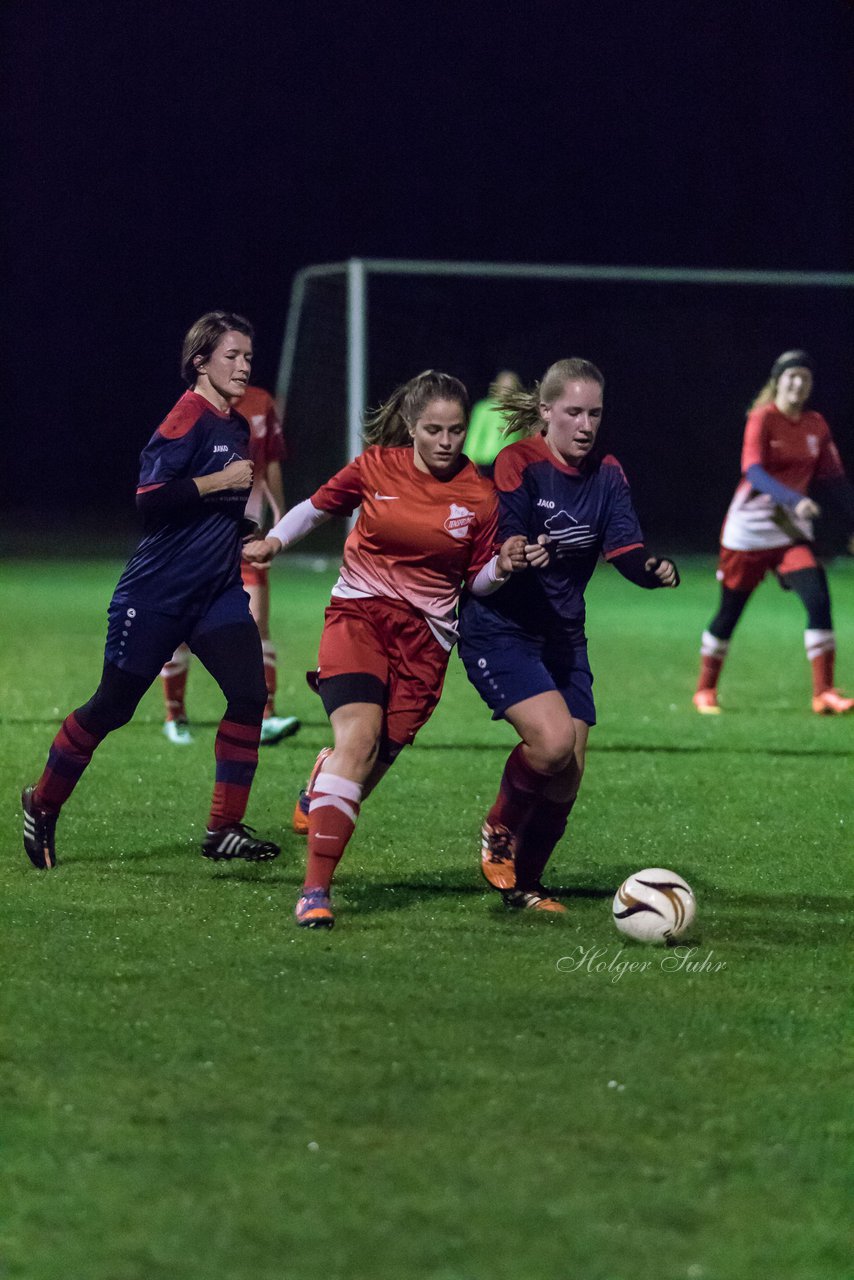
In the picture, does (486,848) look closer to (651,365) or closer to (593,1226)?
(593,1226)

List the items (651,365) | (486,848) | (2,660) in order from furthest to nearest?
1. (651,365)
2. (2,660)
3. (486,848)

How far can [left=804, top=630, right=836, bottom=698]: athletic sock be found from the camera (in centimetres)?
1030

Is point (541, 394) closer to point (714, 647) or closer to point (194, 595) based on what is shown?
point (194, 595)

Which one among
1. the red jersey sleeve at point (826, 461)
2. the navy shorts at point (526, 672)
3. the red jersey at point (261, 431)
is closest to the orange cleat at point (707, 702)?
the red jersey sleeve at point (826, 461)

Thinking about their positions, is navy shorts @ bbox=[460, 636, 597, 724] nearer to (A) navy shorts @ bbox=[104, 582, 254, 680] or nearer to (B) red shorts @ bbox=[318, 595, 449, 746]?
(B) red shorts @ bbox=[318, 595, 449, 746]

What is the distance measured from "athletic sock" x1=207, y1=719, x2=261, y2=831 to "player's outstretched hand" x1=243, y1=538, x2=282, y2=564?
0.90m

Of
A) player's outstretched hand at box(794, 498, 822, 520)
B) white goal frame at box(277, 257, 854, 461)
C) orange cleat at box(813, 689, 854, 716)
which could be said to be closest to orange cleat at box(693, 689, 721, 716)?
orange cleat at box(813, 689, 854, 716)

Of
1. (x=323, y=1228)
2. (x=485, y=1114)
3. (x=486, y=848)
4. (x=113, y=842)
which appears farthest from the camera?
(x=113, y=842)

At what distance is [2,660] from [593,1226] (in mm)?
9640

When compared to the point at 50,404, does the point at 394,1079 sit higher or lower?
higher

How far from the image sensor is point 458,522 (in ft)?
17.9

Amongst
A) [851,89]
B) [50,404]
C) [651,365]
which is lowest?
[50,404]

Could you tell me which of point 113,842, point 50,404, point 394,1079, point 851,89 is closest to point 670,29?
point 851,89

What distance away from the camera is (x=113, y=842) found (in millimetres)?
6555
